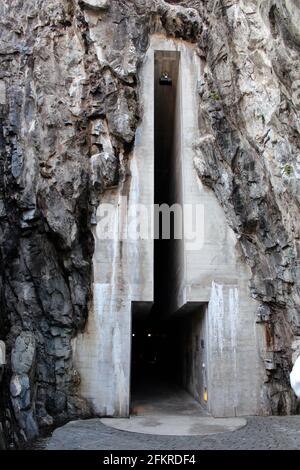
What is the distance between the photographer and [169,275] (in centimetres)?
2052

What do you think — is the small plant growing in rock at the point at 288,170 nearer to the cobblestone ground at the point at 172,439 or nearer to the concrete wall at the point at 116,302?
the concrete wall at the point at 116,302

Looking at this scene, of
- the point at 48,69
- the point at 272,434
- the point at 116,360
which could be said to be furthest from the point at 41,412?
the point at 48,69

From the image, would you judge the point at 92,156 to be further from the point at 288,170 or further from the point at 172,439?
the point at 172,439

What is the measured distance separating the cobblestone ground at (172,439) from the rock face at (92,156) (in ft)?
4.98

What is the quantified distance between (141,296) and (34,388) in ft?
14.7

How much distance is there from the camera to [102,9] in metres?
16.5

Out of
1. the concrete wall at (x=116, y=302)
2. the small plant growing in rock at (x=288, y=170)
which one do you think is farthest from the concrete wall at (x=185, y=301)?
the small plant growing in rock at (x=288, y=170)

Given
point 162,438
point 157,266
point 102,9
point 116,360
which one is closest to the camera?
point 162,438

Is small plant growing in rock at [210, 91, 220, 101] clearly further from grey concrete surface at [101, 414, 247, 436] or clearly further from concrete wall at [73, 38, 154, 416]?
grey concrete surface at [101, 414, 247, 436]

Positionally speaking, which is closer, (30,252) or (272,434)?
(272,434)

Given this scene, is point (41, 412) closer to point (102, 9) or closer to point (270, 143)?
point (270, 143)

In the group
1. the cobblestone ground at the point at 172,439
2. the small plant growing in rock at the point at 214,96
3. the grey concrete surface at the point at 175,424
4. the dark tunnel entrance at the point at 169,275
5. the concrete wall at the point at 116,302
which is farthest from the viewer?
the dark tunnel entrance at the point at 169,275

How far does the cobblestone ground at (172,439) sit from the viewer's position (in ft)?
32.9

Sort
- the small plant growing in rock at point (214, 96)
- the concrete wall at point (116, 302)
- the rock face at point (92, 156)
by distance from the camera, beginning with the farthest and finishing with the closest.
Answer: the small plant growing in rock at point (214, 96), the concrete wall at point (116, 302), the rock face at point (92, 156)
